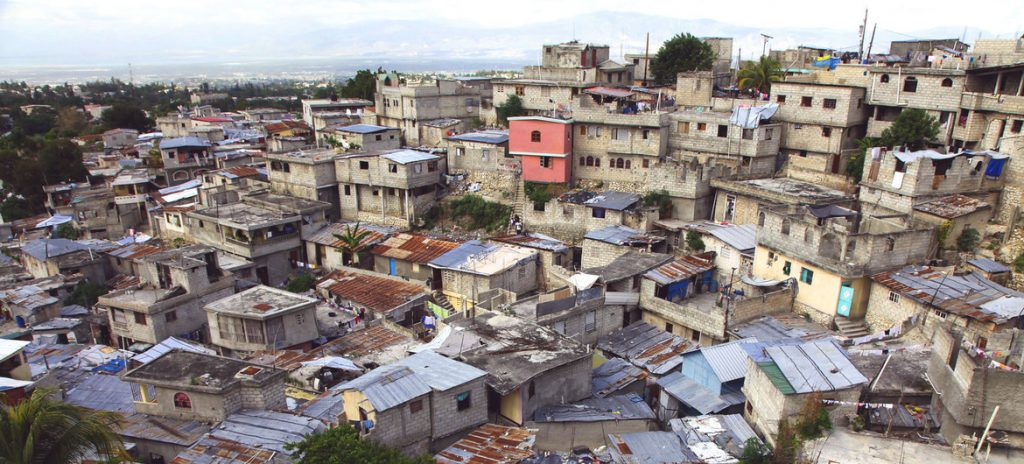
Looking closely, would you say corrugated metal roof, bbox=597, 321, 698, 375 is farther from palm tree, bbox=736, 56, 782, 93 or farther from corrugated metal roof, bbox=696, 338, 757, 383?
palm tree, bbox=736, 56, 782, 93

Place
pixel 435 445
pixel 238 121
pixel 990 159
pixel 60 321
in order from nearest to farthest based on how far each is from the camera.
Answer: pixel 435 445, pixel 990 159, pixel 60 321, pixel 238 121

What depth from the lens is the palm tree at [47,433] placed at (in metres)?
10.5

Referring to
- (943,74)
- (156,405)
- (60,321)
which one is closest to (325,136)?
(60,321)

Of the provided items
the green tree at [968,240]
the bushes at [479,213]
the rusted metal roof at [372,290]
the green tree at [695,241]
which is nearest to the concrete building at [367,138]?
the bushes at [479,213]

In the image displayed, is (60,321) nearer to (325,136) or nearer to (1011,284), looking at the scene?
(325,136)

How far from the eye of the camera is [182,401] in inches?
665

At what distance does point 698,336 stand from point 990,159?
13548 mm

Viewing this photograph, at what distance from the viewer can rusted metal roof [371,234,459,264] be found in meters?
30.6

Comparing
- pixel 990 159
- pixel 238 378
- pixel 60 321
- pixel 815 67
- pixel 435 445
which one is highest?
pixel 815 67

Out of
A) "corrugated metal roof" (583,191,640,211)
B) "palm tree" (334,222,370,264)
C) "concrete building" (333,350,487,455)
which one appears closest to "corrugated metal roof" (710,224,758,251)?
"corrugated metal roof" (583,191,640,211)

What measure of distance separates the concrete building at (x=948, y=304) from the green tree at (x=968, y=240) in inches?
108

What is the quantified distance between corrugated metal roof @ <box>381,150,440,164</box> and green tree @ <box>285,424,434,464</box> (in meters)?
22.5

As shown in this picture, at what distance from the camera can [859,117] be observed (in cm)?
3266

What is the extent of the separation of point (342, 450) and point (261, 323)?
1130 centimetres
